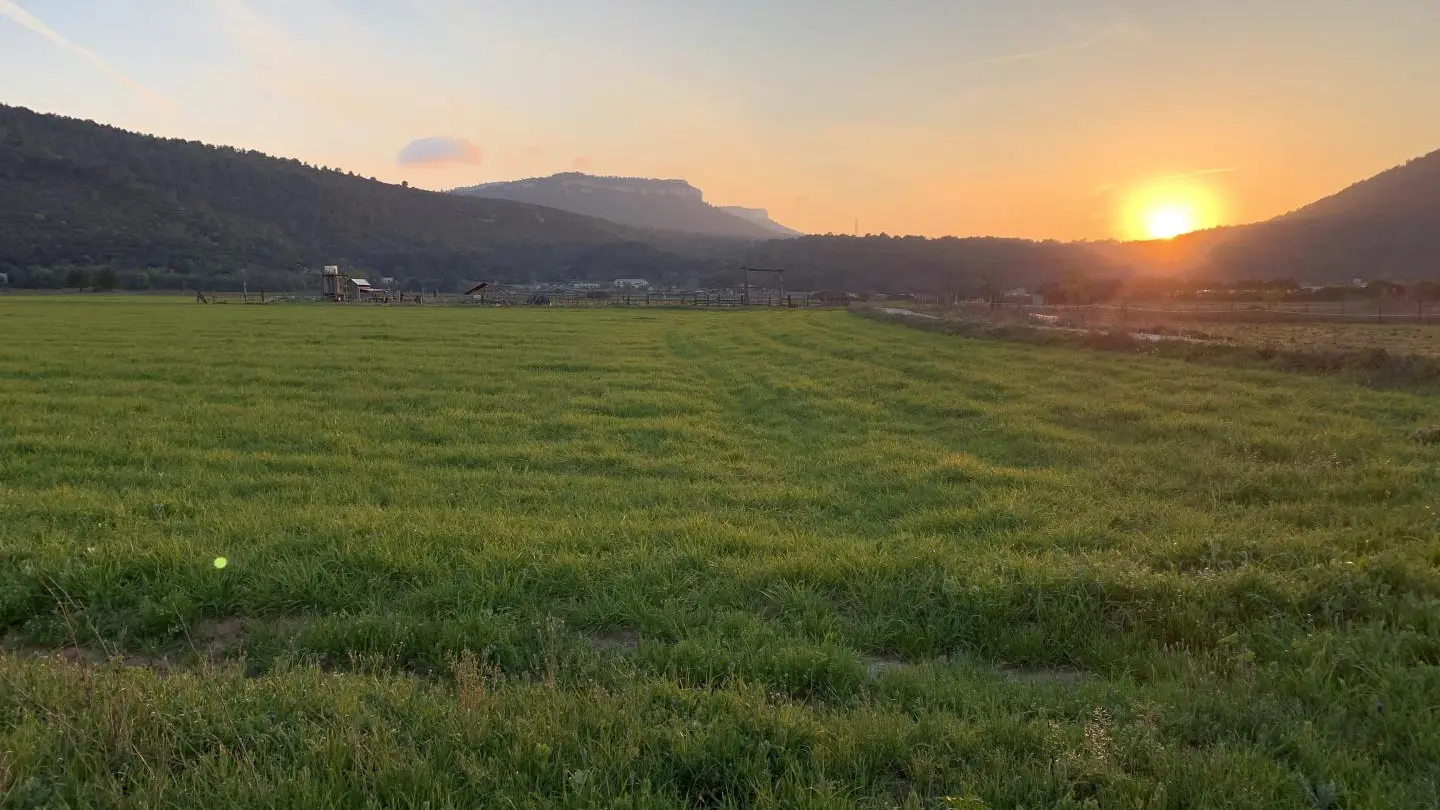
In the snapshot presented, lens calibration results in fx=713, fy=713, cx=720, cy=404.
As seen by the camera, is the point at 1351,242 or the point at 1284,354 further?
the point at 1351,242

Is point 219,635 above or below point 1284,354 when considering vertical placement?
below

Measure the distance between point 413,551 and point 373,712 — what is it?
257cm

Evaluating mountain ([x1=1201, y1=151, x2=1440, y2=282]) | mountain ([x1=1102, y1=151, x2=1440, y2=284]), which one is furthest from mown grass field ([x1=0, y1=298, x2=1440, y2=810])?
mountain ([x1=1201, y1=151, x2=1440, y2=282])

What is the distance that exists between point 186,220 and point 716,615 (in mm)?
182726

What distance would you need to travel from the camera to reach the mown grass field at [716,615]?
3.22 meters

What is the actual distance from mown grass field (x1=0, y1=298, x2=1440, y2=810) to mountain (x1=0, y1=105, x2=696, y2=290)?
119762 mm

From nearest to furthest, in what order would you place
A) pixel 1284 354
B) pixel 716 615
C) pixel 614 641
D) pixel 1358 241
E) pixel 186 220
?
pixel 614 641, pixel 716 615, pixel 1284 354, pixel 1358 241, pixel 186 220

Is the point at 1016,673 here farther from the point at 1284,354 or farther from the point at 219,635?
the point at 1284,354

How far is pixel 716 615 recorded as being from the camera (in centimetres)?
510

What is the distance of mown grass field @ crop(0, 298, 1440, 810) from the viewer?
10.6 ft

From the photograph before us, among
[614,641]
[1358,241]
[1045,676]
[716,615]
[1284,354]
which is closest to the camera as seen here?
[1045,676]

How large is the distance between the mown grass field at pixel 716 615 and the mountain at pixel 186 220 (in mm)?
119762

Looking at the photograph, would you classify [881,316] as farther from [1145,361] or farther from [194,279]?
[194,279]

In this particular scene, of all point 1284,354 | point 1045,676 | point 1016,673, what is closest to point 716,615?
point 1016,673
